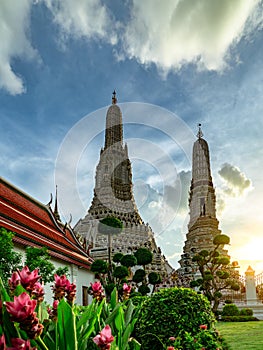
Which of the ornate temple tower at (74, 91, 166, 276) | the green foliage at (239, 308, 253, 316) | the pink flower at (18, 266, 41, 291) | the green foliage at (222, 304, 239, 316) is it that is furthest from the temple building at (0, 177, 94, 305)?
the ornate temple tower at (74, 91, 166, 276)


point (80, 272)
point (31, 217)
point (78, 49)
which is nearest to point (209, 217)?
point (80, 272)

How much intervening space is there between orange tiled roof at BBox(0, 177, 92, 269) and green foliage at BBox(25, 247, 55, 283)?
0.98 metres

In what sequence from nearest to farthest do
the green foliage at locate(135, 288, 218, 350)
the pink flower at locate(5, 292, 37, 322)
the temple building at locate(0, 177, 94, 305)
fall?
the pink flower at locate(5, 292, 37, 322), the green foliage at locate(135, 288, 218, 350), the temple building at locate(0, 177, 94, 305)

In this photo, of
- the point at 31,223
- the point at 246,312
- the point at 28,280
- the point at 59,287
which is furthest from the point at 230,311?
the point at 28,280

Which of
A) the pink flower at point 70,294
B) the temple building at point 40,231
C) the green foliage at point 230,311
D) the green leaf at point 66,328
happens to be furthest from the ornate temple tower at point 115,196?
the green leaf at point 66,328

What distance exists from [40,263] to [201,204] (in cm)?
3252

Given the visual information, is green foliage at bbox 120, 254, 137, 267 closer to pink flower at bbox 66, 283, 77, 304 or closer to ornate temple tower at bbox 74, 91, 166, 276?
pink flower at bbox 66, 283, 77, 304

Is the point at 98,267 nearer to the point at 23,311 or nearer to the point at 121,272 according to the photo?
the point at 121,272

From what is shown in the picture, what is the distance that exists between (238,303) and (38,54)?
1638 cm

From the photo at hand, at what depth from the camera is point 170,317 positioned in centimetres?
572

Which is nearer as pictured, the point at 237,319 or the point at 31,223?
the point at 31,223

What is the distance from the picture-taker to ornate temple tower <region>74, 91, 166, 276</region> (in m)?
46.7

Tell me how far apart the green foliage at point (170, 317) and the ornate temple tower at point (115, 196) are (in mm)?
38816

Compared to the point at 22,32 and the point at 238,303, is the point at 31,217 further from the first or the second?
the point at 238,303
